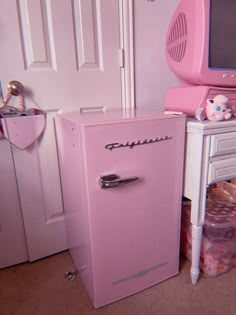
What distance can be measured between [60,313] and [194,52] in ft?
3.79

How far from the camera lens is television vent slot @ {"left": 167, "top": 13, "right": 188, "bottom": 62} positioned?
0.95 meters

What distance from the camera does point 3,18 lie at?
3.02 ft

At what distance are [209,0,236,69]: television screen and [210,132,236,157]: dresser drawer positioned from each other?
11.1 inches

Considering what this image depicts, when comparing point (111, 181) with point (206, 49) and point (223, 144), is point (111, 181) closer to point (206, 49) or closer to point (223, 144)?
point (223, 144)

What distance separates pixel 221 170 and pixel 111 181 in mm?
443

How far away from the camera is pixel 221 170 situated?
888 millimetres

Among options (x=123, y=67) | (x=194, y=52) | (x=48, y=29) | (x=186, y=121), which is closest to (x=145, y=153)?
(x=186, y=121)

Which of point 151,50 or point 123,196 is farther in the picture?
point 151,50

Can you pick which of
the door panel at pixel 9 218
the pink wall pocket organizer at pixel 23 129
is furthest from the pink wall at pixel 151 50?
the door panel at pixel 9 218

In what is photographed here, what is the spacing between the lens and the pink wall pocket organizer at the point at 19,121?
97 cm

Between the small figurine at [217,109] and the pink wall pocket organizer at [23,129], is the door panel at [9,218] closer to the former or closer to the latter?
the pink wall pocket organizer at [23,129]

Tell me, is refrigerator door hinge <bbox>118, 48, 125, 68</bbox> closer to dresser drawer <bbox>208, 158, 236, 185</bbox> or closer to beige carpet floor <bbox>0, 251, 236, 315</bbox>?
dresser drawer <bbox>208, 158, 236, 185</bbox>

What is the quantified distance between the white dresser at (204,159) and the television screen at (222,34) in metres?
0.24

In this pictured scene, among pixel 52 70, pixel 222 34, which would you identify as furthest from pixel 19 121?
pixel 222 34
